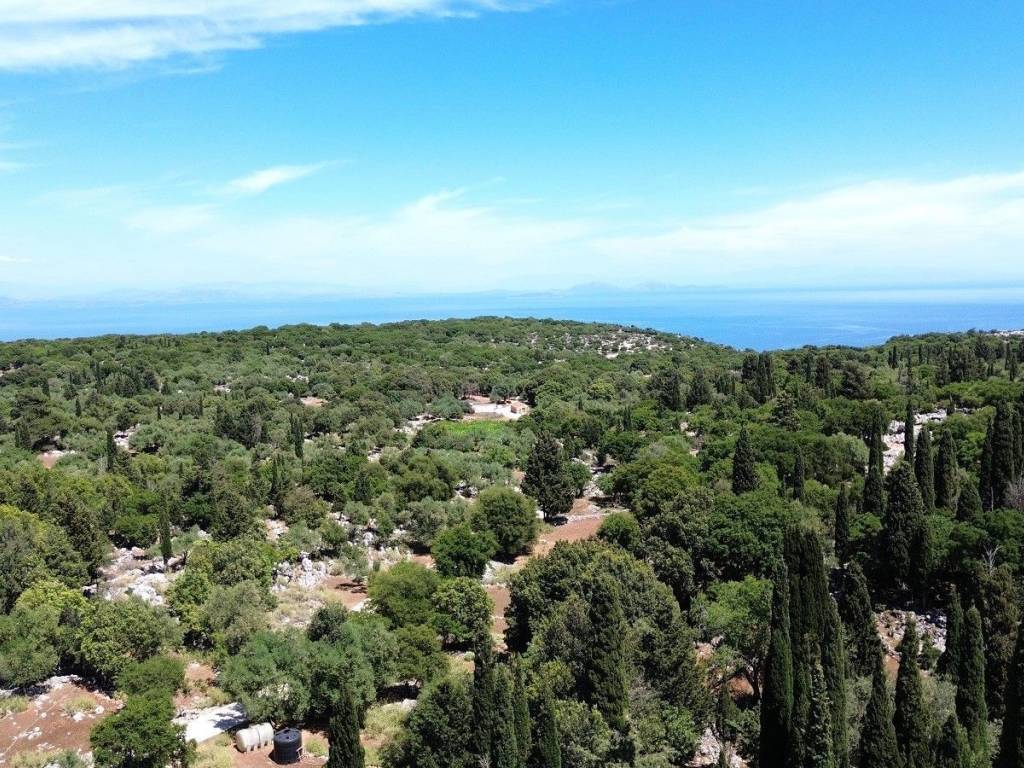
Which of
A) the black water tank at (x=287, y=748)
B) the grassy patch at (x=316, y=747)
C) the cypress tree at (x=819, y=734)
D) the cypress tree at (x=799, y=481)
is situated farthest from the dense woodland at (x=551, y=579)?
the black water tank at (x=287, y=748)

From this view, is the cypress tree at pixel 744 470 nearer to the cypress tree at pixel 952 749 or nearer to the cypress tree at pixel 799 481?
the cypress tree at pixel 799 481

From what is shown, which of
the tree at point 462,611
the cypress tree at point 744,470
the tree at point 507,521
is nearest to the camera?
the tree at point 462,611

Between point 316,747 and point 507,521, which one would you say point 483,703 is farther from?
point 507,521

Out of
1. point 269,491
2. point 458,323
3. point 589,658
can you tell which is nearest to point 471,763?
point 589,658

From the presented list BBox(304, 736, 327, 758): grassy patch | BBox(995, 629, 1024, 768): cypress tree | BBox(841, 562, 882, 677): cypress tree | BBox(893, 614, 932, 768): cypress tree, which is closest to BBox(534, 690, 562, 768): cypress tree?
BBox(304, 736, 327, 758): grassy patch

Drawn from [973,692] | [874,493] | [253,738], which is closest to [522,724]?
[253,738]
